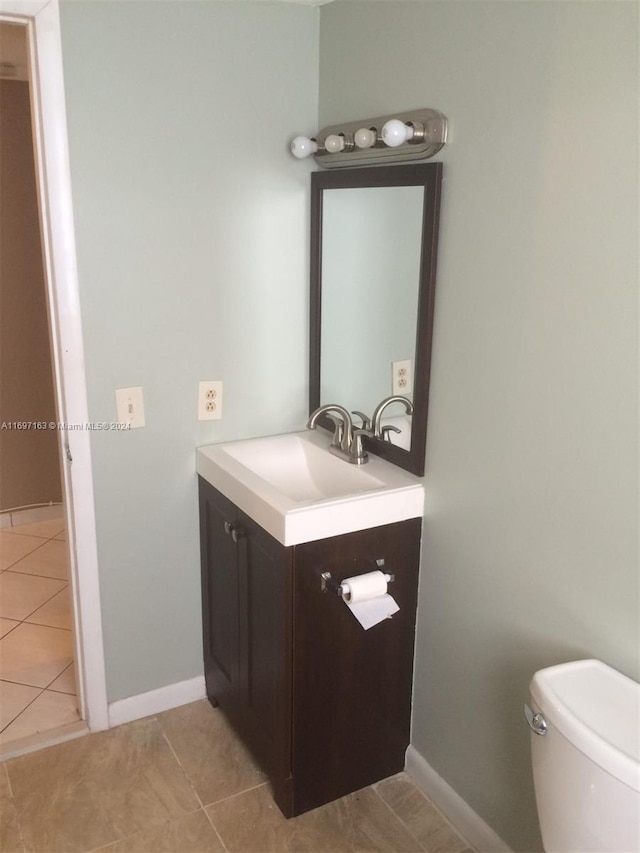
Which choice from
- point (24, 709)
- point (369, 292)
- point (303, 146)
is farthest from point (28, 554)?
point (303, 146)

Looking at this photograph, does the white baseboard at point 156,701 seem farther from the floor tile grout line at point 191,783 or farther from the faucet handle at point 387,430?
the faucet handle at point 387,430

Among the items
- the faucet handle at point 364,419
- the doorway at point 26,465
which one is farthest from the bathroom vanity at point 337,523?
the doorway at point 26,465

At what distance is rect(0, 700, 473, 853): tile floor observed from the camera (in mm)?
1912

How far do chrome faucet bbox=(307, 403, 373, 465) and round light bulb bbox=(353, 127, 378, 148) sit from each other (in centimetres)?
74

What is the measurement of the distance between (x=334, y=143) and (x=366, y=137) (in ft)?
0.53

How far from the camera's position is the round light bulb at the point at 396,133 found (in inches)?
66.0

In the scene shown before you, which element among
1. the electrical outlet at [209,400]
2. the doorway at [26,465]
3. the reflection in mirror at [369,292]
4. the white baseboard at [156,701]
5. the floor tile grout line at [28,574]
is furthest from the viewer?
the floor tile grout line at [28,574]

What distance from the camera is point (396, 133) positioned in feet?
5.50

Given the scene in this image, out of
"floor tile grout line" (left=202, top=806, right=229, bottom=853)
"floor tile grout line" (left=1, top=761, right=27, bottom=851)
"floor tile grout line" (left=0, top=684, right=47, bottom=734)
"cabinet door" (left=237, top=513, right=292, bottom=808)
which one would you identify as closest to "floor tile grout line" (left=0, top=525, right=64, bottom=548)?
"floor tile grout line" (left=0, top=684, right=47, bottom=734)

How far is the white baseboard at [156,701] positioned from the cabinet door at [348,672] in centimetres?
63

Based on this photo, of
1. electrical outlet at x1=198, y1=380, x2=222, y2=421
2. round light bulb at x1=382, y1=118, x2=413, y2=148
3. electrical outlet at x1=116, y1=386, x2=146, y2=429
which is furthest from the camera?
electrical outlet at x1=198, y1=380, x2=222, y2=421

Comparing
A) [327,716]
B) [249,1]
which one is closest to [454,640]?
[327,716]

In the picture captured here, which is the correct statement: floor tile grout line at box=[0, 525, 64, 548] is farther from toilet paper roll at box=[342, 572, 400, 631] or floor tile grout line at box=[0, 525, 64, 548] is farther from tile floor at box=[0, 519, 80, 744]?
toilet paper roll at box=[342, 572, 400, 631]

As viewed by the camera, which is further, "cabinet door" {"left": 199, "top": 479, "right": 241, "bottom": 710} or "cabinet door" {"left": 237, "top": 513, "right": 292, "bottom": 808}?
"cabinet door" {"left": 199, "top": 479, "right": 241, "bottom": 710}
